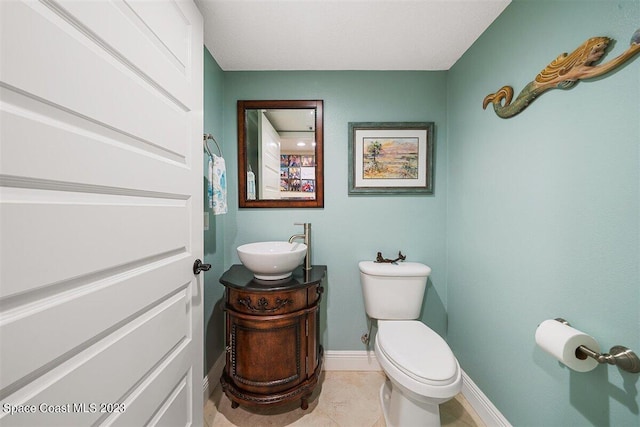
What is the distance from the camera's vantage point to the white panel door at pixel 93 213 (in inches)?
19.4

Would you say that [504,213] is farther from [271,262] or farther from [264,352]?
[264,352]

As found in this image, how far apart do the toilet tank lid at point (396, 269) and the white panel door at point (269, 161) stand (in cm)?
82

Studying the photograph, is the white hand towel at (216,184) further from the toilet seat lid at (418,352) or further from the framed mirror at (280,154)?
the toilet seat lid at (418,352)

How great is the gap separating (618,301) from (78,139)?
1.63 m

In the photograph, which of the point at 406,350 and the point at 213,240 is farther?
the point at 213,240

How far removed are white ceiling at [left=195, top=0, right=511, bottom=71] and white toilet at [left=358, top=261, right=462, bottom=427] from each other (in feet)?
4.64

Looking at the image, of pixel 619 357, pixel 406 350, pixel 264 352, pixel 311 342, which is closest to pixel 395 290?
pixel 406 350

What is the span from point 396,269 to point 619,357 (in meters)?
1.01

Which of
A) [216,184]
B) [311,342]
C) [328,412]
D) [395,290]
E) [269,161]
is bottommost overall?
[328,412]

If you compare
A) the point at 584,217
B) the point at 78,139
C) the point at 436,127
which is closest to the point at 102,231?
the point at 78,139

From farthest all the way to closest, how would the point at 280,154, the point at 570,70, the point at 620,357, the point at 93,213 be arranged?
the point at 280,154 < the point at 570,70 < the point at 620,357 < the point at 93,213

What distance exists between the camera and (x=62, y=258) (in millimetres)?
573

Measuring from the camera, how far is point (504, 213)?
134 centimetres

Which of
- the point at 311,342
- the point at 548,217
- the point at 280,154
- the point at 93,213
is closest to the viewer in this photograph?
the point at 93,213
